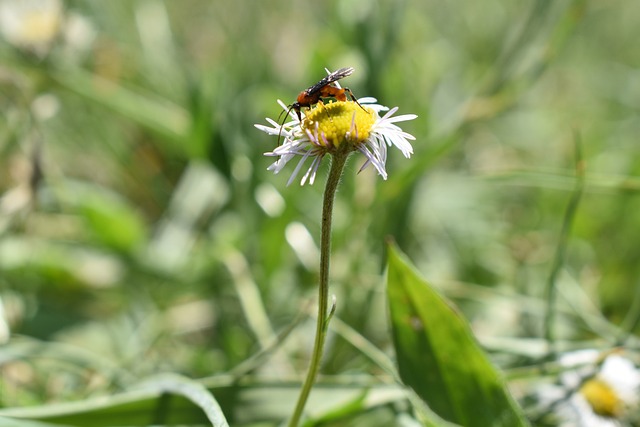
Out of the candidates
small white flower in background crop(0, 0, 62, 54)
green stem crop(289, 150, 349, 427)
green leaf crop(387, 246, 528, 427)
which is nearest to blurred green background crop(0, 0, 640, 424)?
small white flower in background crop(0, 0, 62, 54)

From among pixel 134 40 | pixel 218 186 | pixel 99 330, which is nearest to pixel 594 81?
pixel 218 186

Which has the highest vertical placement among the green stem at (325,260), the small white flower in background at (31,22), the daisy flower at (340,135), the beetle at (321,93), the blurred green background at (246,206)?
the small white flower in background at (31,22)

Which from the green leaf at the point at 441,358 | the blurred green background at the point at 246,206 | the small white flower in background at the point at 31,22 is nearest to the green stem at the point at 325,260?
the green leaf at the point at 441,358

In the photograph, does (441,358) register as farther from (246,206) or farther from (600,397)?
(246,206)

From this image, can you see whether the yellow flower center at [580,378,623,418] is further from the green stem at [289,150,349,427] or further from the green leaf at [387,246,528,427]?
the green stem at [289,150,349,427]

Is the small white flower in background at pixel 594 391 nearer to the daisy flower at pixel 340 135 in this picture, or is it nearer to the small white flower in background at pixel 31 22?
the daisy flower at pixel 340 135

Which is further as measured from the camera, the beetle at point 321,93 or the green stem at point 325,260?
the beetle at point 321,93

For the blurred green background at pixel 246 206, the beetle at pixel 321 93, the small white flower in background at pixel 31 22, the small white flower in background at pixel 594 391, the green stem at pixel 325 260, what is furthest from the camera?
the small white flower in background at pixel 31 22

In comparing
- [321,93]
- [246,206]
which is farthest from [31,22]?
[321,93]
